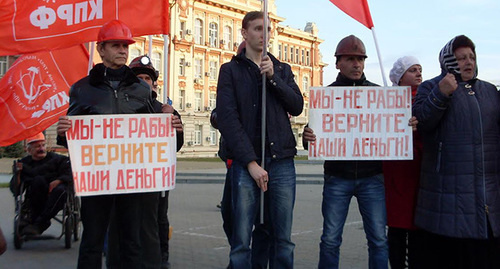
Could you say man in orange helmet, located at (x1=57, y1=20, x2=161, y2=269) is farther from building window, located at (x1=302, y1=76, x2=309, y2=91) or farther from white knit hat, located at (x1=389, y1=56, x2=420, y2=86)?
building window, located at (x1=302, y1=76, x2=309, y2=91)

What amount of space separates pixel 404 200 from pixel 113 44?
8.64 feet

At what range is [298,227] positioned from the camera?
9.65 meters

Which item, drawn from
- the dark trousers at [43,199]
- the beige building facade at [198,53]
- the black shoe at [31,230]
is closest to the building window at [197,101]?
the beige building facade at [198,53]

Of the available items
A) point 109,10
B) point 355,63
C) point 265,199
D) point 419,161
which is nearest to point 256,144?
point 265,199

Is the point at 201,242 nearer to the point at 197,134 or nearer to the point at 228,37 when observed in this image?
the point at 197,134

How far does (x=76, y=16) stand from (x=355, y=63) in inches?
115

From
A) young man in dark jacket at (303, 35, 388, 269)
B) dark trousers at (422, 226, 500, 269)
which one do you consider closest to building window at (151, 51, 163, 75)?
young man in dark jacket at (303, 35, 388, 269)

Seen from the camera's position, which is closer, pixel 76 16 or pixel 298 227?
pixel 76 16

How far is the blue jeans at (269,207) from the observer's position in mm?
4410

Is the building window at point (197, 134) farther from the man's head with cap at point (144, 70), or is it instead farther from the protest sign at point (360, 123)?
the protest sign at point (360, 123)

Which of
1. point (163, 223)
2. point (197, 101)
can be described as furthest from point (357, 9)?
point (197, 101)

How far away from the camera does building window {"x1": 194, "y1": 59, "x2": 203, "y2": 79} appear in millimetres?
66250

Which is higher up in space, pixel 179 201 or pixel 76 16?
pixel 76 16

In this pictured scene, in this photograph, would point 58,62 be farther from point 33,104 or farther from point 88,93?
point 88,93
